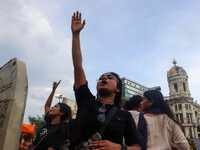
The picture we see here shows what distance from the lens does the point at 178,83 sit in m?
49.4

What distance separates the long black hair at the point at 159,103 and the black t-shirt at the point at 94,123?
1.13 m

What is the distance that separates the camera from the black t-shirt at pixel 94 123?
158 cm

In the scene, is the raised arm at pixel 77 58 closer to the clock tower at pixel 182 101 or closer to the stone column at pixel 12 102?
the stone column at pixel 12 102

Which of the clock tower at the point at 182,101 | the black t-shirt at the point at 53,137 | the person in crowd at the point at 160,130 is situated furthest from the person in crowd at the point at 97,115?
the clock tower at the point at 182,101

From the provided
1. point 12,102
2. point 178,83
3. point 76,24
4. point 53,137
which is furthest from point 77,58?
point 178,83

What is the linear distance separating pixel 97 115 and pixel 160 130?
51.7 inches

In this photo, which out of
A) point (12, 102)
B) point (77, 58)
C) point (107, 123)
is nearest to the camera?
point (107, 123)

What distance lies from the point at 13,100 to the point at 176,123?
231cm

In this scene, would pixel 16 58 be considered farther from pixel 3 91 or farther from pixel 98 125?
pixel 98 125

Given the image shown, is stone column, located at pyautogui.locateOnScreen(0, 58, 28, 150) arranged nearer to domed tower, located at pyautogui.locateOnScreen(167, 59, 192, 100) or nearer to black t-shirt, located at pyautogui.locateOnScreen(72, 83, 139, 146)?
black t-shirt, located at pyautogui.locateOnScreen(72, 83, 139, 146)

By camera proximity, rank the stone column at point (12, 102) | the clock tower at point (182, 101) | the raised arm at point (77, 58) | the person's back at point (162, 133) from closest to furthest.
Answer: the raised arm at point (77, 58)
the stone column at point (12, 102)
the person's back at point (162, 133)
the clock tower at point (182, 101)

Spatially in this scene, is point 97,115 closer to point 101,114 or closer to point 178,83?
point 101,114

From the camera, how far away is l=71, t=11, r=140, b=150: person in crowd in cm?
157

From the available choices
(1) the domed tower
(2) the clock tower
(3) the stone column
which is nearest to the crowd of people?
(3) the stone column
